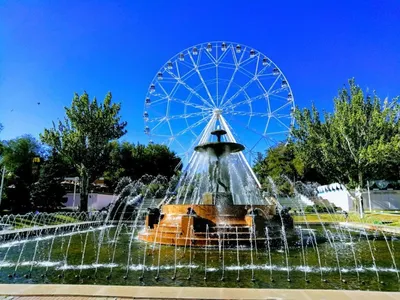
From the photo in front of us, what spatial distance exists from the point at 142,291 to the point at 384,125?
3022cm

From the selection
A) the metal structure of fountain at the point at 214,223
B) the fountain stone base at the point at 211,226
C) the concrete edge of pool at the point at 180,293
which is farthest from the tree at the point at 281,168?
the concrete edge of pool at the point at 180,293

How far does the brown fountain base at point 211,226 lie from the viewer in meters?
11.9

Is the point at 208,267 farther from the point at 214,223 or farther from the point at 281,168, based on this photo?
the point at 281,168

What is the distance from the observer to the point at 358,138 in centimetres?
2905

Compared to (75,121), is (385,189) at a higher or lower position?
lower

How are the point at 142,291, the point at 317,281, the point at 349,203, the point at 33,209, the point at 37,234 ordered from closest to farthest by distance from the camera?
the point at 142,291 < the point at 317,281 < the point at 37,234 < the point at 33,209 < the point at 349,203

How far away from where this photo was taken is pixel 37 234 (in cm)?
1683

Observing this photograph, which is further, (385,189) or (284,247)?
(385,189)

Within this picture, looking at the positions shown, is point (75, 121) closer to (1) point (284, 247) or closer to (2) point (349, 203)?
(1) point (284, 247)

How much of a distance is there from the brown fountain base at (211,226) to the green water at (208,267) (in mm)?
459

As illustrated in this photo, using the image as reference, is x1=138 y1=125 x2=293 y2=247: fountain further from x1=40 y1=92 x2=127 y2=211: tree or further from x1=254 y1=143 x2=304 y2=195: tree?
x1=254 y1=143 x2=304 y2=195: tree

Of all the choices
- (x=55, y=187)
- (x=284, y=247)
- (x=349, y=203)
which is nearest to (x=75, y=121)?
(x=55, y=187)

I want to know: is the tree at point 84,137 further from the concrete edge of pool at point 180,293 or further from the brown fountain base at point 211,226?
the concrete edge of pool at point 180,293

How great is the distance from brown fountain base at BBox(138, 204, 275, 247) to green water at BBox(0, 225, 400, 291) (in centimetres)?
46
